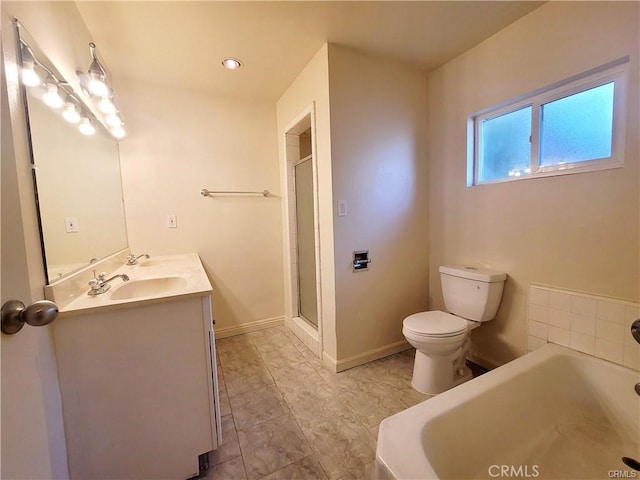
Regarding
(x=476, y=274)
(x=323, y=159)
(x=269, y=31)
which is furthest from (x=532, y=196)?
(x=269, y=31)

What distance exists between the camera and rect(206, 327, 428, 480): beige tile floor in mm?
1211

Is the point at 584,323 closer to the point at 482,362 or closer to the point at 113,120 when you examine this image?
the point at 482,362

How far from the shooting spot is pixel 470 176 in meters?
1.93

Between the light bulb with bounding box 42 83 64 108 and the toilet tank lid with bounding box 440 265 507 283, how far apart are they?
232cm

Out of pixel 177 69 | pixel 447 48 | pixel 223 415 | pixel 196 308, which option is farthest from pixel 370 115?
pixel 223 415

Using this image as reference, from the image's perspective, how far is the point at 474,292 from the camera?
1.71 meters

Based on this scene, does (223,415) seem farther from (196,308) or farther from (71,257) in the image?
(71,257)

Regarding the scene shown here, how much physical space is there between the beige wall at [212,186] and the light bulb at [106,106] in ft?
1.60

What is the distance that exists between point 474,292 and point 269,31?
6.86 ft

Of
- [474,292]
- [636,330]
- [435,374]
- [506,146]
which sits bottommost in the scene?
[435,374]

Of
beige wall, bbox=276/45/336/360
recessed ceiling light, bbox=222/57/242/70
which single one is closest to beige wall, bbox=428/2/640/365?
beige wall, bbox=276/45/336/360

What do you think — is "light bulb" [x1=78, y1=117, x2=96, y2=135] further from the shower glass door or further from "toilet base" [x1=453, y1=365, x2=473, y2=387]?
"toilet base" [x1=453, y1=365, x2=473, y2=387]

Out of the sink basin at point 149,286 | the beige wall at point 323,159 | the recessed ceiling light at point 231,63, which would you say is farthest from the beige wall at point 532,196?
the sink basin at point 149,286

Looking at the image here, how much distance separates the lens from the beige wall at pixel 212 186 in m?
2.17
